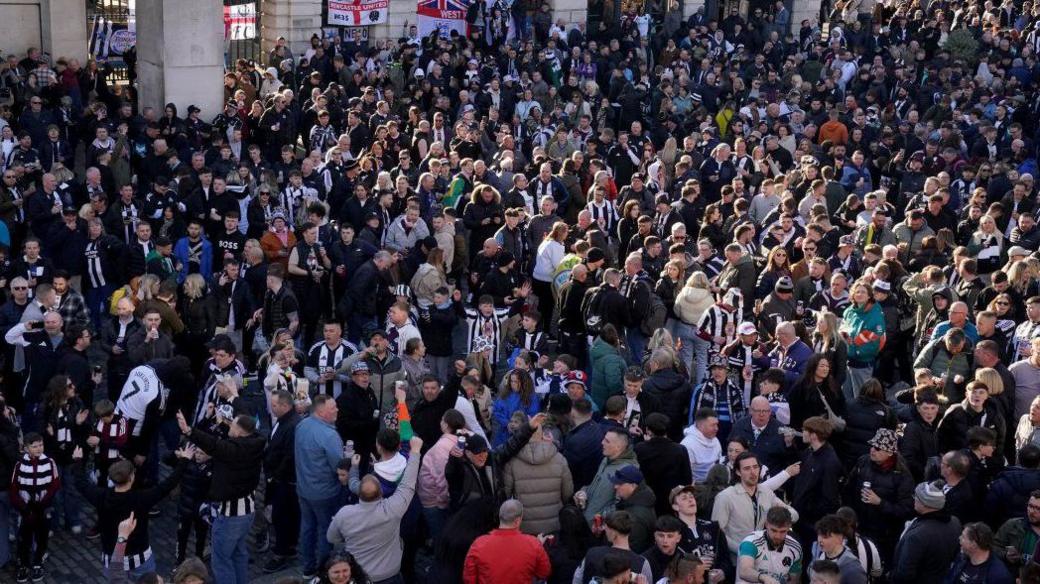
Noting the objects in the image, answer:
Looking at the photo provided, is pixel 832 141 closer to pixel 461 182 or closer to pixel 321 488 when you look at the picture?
pixel 461 182

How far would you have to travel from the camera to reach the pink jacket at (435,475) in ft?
31.6

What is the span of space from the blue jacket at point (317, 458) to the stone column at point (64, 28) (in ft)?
58.2

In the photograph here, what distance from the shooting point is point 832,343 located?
11.6 meters

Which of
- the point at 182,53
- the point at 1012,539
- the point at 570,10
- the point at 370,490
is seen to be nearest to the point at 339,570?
the point at 370,490

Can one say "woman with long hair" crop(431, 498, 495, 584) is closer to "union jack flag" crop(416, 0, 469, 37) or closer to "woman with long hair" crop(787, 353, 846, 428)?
"woman with long hair" crop(787, 353, 846, 428)

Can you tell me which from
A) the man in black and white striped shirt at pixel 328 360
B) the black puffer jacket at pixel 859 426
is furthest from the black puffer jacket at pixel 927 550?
the man in black and white striped shirt at pixel 328 360

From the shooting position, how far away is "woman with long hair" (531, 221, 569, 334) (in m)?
14.5

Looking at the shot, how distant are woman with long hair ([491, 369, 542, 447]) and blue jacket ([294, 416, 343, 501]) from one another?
147 cm

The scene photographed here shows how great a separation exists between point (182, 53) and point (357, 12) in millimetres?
7466

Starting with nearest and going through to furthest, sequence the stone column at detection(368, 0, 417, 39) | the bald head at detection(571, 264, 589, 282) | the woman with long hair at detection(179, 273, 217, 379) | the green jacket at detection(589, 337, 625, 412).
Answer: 1. the green jacket at detection(589, 337, 625, 412)
2. the woman with long hair at detection(179, 273, 217, 379)
3. the bald head at detection(571, 264, 589, 282)
4. the stone column at detection(368, 0, 417, 39)

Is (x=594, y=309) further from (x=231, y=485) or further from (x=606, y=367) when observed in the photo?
(x=231, y=485)

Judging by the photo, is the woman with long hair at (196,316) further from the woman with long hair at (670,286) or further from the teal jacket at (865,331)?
the teal jacket at (865,331)

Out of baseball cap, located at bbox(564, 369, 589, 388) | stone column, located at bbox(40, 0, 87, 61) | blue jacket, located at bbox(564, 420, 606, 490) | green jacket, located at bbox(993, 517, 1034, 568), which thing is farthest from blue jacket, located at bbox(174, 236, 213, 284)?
stone column, located at bbox(40, 0, 87, 61)

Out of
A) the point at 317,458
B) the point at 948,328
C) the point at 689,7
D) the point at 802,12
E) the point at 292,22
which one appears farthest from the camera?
the point at 802,12
